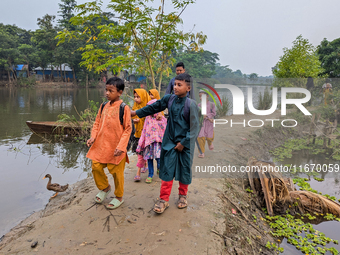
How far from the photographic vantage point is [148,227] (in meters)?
2.57

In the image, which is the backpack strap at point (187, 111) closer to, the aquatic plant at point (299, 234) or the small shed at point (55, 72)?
the aquatic plant at point (299, 234)


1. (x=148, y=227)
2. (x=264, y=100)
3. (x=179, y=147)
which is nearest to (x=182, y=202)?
(x=148, y=227)

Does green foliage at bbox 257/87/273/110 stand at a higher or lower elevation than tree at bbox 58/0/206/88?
lower

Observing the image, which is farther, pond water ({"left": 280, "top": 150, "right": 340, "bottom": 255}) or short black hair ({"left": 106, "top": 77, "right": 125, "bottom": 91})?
pond water ({"left": 280, "top": 150, "right": 340, "bottom": 255})

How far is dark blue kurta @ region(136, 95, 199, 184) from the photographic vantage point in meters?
2.81

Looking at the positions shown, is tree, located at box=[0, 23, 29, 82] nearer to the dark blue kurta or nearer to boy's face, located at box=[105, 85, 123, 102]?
boy's face, located at box=[105, 85, 123, 102]

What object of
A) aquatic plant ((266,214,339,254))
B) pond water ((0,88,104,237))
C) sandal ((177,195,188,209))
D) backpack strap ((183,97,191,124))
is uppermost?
backpack strap ((183,97,191,124))

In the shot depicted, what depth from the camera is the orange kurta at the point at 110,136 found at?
2.90 meters

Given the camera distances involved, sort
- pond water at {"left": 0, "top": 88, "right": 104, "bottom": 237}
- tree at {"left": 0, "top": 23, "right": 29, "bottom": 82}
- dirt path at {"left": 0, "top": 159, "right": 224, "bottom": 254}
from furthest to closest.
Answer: tree at {"left": 0, "top": 23, "right": 29, "bottom": 82} → pond water at {"left": 0, "top": 88, "right": 104, "bottom": 237} → dirt path at {"left": 0, "top": 159, "right": 224, "bottom": 254}

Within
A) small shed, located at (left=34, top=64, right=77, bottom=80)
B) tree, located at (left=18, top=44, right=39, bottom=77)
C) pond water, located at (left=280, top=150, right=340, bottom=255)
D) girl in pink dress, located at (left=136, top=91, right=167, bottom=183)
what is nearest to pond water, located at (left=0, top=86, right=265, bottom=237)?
girl in pink dress, located at (left=136, top=91, right=167, bottom=183)

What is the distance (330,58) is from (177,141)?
637 inches

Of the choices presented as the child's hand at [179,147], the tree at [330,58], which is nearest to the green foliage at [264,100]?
the child's hand at [179,147]

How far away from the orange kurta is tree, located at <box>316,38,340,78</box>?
1482 centimetres

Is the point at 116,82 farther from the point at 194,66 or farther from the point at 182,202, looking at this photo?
the point at 194,66
